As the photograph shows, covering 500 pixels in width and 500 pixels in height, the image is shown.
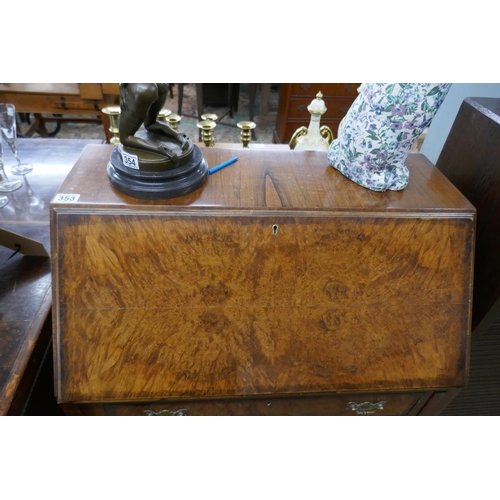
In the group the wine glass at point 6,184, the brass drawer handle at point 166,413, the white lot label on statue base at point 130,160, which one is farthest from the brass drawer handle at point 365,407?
the wine glass at point 6,184

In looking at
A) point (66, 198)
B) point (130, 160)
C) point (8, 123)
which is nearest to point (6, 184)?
point (8, 123)

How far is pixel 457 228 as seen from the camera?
0.97 meters

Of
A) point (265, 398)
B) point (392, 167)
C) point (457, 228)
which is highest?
point (392, 167)

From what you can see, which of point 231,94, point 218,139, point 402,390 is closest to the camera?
point 402,390

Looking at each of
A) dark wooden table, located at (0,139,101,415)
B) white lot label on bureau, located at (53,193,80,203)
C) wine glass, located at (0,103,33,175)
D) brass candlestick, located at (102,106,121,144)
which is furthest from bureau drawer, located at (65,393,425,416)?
wine glass, located at (0,103,33,175)

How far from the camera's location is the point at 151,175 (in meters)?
0.91

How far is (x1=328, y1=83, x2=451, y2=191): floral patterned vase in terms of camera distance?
2.76 feet

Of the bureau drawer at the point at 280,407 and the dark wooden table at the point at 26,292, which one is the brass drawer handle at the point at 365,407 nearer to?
the bureau drawer at the point at 280,407

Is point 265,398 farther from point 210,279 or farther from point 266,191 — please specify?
point 266,191

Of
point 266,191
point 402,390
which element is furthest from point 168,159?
point 402,390

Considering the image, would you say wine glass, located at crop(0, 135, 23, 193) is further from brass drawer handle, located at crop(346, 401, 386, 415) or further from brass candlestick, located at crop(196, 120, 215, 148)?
brass drawer handle, located at crop(346, 401, 386, 415)

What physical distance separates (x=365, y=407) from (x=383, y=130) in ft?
2.52

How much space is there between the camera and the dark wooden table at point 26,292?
3.11 ft

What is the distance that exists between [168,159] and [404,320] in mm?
735
